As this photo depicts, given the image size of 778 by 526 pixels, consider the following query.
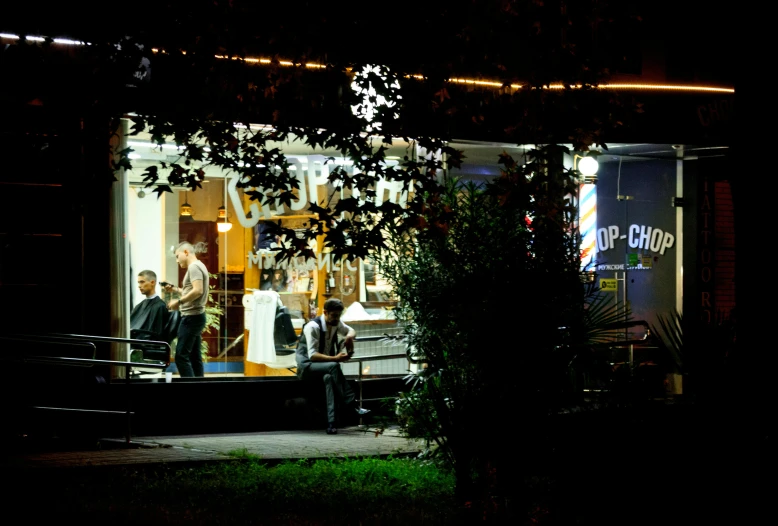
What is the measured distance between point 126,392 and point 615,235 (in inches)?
338

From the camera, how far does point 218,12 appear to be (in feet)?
27.8

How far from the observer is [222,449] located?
1032 centimetres

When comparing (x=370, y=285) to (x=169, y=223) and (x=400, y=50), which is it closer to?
(x=169, y=223)

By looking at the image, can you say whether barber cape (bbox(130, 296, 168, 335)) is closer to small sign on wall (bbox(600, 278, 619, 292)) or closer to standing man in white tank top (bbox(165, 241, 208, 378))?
A: standing man in white tank top (bbox(165, 241, 208, 378))

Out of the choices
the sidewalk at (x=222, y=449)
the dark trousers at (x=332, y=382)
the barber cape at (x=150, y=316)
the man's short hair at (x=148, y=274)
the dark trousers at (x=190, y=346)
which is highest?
the man's short hair at (x=148, y=274)

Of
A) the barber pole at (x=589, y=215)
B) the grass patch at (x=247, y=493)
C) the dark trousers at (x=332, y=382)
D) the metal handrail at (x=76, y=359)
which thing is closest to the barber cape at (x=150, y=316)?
the metal handrail at (x=76, y=359)

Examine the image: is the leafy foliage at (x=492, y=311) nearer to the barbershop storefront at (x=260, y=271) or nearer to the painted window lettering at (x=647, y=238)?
the barbershop storefront at (x=260, y=271)

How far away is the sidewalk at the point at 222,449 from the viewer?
9.19 m

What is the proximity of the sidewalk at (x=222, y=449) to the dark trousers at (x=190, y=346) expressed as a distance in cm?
123

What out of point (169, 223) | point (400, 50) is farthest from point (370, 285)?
point (400, 50)

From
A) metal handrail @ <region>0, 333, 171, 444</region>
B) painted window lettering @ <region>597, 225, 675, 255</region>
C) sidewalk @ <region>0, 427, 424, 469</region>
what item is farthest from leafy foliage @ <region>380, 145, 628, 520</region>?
painted window lettering @ <region>597, 225, 675, 255</region>

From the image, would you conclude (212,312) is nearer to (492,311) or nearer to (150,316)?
(150,316)

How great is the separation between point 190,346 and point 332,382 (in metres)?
2.05

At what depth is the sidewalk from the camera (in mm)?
9188
